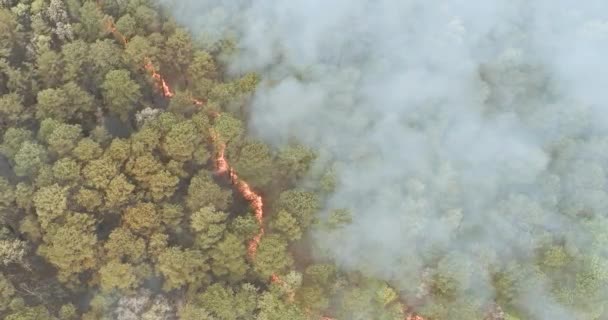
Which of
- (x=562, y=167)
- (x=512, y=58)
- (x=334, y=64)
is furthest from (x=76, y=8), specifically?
(x=562, y=167)

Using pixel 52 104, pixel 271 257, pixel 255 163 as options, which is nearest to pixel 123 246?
pixel 271 257

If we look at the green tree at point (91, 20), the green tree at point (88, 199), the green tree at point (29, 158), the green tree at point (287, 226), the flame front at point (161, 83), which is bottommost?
the green tree at point (88, 199)

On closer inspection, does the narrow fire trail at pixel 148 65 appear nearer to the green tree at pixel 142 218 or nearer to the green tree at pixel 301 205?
the green tree at pixel 142 218

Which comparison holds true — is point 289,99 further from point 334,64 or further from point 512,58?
point 512,58

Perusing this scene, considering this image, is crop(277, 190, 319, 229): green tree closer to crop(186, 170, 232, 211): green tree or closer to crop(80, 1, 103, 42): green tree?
crop(186, 170, 232, 211): green tree

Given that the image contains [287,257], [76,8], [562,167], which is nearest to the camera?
[287,257]

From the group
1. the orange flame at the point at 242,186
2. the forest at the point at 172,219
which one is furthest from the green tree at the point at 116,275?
the orange flame at the point at 242,186

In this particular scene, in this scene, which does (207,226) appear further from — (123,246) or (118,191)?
(118,191)
